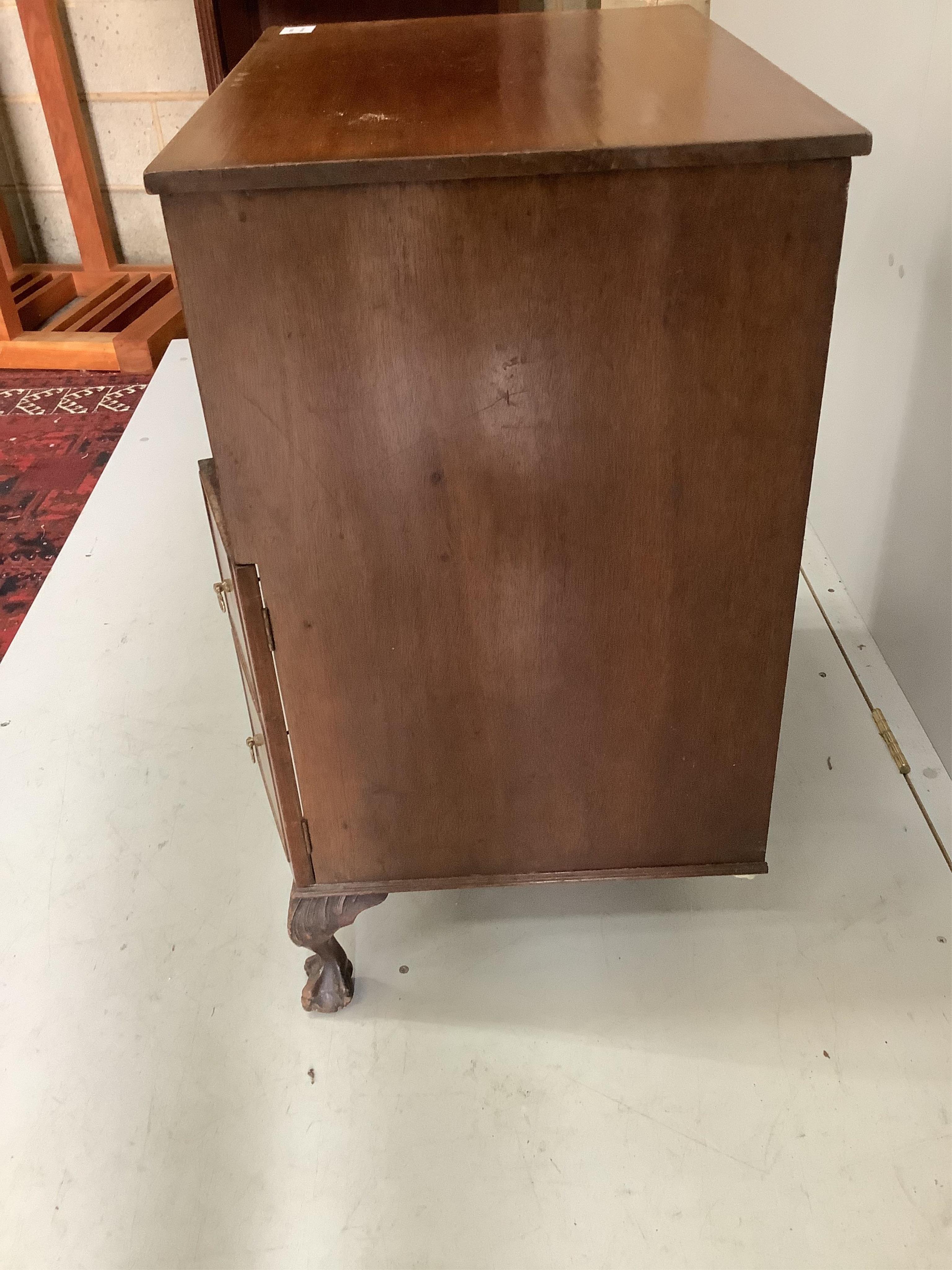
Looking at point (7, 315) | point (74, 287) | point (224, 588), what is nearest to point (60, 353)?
point (7, 315)

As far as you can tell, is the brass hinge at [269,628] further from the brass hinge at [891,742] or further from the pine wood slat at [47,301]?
the pine wood slat at [47,301]

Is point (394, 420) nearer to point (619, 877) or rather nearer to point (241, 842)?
point (619, 877)

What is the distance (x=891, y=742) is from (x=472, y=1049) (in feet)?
2.31

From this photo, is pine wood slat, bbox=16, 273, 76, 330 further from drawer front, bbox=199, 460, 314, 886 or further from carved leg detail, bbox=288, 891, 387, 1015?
carved leg detail, bbox=288, 891, 387, 1015

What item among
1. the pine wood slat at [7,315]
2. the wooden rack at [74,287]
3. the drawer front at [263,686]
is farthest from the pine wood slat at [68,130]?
the drawer front at [263,686]

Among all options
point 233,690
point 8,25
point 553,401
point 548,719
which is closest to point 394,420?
point 553,401

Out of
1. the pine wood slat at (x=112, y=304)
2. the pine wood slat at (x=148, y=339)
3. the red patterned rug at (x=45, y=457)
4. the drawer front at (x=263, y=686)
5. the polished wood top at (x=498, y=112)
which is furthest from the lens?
the pine wood slat at (x=112, y=304)

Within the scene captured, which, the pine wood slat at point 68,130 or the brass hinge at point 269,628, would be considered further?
the pine wood slat at point 68,130

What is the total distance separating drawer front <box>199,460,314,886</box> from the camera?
2.74 ft

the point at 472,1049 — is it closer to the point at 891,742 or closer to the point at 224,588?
the point at 224,588

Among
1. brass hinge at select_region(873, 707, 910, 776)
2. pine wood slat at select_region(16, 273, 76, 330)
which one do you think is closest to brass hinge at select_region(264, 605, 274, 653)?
brass hinge at select_region(873, 707, 910, 776)

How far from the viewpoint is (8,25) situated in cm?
296

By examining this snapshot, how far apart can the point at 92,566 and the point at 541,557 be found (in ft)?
4.20

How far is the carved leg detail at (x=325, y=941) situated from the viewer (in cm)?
101
